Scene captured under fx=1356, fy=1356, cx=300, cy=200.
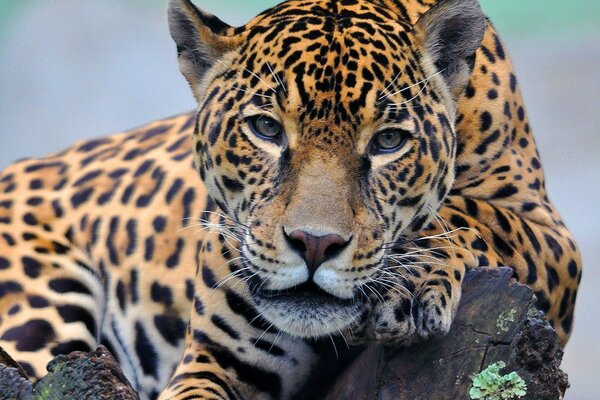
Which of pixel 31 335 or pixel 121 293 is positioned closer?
pixel 31 335

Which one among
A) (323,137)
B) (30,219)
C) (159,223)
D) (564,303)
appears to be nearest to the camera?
(323,137)

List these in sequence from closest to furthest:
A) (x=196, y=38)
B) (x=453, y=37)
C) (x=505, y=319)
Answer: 1. (x=505, y=319)
2. (x=453, y=37)
3. (x=196, y=38)

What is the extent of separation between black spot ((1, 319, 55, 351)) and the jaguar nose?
3.13 meters

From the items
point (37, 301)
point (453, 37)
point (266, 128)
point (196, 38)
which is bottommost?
point (37, 301)

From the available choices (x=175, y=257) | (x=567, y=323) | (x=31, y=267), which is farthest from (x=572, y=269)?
(x=31, y=267)

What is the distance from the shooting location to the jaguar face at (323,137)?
20.3ft

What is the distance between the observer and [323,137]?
21.0 ft

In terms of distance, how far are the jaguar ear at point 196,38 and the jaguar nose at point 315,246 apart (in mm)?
1524

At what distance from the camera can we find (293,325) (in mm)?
6348

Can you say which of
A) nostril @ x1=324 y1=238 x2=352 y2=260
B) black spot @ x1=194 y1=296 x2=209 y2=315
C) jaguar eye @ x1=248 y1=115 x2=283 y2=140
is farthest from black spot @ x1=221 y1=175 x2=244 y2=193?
black spot @ x1=194 y1=296 x2=209 y2=315

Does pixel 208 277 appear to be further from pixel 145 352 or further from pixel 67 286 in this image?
pixel 67 286

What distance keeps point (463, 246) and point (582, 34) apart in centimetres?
1494

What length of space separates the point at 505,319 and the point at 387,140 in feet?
3.75

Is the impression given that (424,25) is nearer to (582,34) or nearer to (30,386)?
(30,386)
